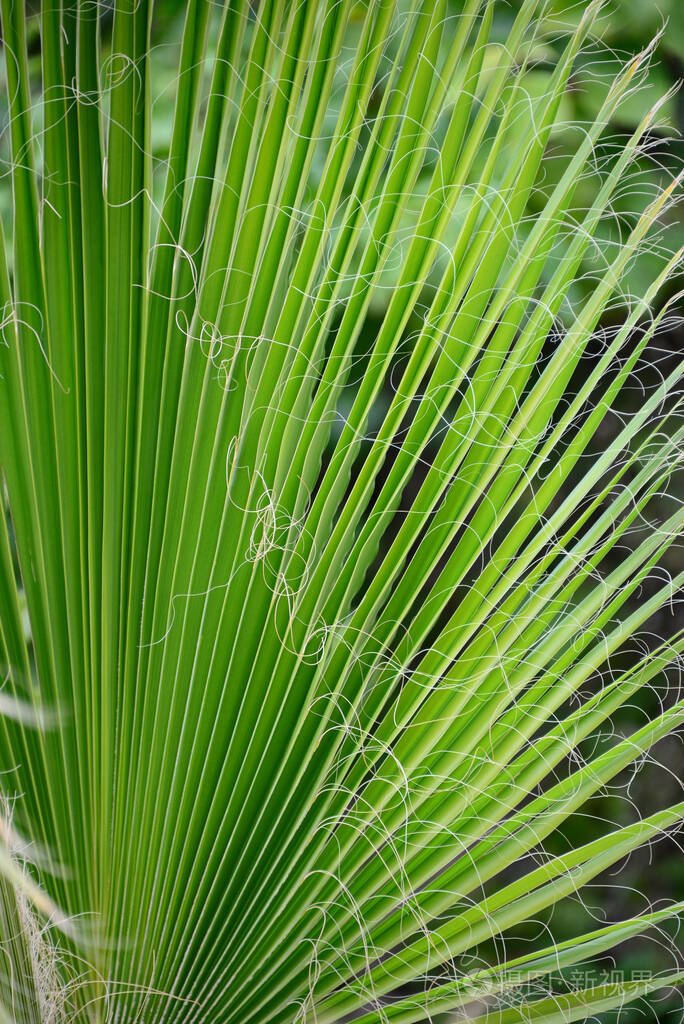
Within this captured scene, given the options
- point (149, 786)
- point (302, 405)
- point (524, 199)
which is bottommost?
point (149, 786)

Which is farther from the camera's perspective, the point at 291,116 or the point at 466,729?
the point at 466,729

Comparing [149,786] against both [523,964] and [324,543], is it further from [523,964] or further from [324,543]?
[523,964]

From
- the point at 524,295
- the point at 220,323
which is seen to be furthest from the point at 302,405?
the point at 524,295

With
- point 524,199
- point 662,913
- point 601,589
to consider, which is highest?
point 524,199

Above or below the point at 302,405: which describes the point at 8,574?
below

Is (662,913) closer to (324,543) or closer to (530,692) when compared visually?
(530,692)

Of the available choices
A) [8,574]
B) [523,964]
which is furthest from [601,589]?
[8,574]
